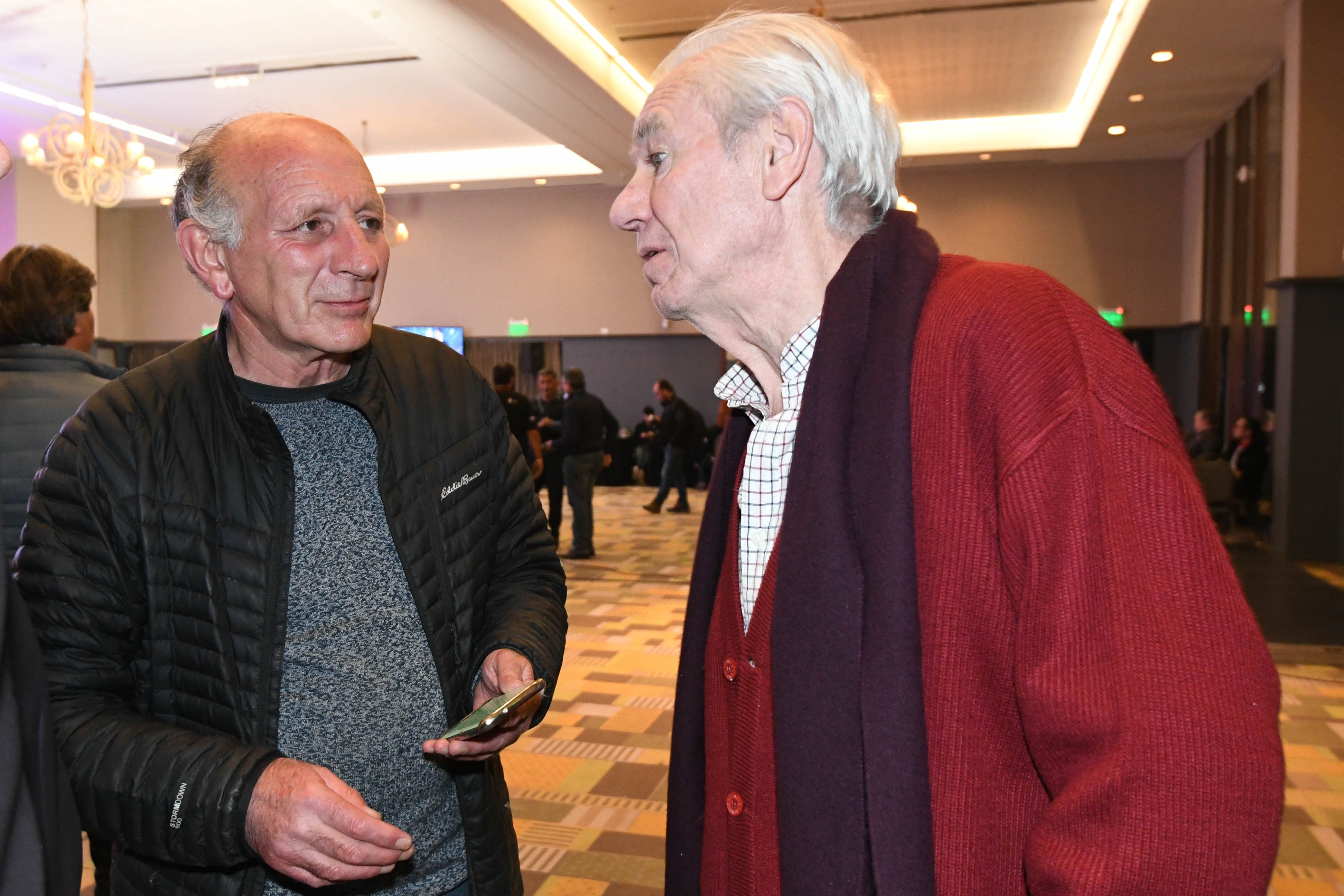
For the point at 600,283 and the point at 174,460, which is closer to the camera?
the point at 174,460

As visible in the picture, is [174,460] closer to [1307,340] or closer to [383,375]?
[383,375]

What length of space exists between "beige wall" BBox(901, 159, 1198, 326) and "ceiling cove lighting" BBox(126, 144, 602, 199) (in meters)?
5.28

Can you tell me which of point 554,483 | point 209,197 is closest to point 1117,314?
point 554,483

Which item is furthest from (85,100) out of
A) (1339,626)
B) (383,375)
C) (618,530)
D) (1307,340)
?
(1307,340)

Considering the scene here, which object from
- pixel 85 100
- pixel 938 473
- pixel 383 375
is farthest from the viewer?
pixel 85 100

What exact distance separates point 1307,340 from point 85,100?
36.2ft

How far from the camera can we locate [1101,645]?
0.82 meters

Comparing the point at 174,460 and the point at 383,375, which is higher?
the point at 383,375

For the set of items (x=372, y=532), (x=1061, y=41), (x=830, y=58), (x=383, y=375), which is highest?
(x=1061, y=41)

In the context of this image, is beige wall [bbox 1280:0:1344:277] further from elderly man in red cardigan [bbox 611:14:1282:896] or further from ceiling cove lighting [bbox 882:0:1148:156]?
elderly man in red cardigan [bbox 611:14:1282:896]

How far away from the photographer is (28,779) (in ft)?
2.64

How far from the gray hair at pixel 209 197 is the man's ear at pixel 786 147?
0.90 metres

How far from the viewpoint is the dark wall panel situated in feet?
55.3

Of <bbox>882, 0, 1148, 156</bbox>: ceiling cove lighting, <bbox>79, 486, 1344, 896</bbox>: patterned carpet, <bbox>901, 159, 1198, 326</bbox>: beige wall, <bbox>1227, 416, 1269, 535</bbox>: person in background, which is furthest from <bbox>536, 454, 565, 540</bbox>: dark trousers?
<bbox>901, 159, 1198, 326</bbox>: beige wall
